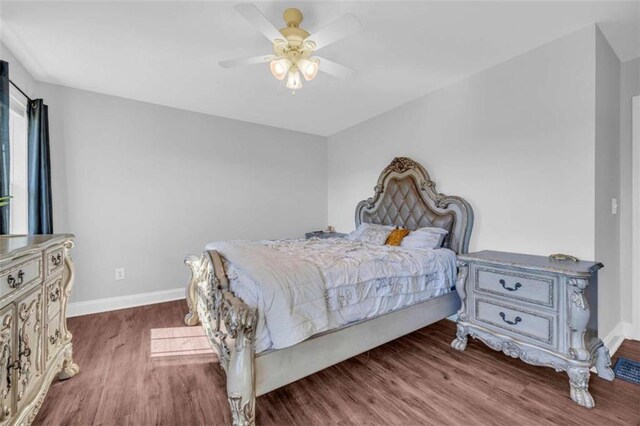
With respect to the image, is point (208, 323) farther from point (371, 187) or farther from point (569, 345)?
point (371, 187)

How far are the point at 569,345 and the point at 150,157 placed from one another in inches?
180

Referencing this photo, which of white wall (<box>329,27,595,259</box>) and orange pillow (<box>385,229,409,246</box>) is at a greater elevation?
white wall (<box>329,27,595,259</box>)

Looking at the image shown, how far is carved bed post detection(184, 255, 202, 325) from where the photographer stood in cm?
272

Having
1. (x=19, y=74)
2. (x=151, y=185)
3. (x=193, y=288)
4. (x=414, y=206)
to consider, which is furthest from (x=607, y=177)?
(x=19, y=74)

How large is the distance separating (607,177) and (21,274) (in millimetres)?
3993

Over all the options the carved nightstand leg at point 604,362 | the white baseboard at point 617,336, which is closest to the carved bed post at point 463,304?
the carved nightstand leg at point 604,362

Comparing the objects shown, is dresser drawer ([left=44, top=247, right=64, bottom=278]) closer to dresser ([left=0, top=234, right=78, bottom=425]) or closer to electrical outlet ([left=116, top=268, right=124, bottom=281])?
dresser ([left=0, top=234, right=78, bottom=425])

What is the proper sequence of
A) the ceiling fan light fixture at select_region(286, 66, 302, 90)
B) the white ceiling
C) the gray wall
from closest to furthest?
the white ceiling < the ceiling fan light fixture at select_region(286, 66, 302, 90) < the gray wall

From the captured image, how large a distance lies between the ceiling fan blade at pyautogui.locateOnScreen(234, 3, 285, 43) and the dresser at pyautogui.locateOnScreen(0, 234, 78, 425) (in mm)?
1634

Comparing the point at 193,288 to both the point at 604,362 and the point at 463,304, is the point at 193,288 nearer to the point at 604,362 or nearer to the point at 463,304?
the point at 463,304

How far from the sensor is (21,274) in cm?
135

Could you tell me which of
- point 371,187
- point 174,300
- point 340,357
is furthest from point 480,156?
point 174,300

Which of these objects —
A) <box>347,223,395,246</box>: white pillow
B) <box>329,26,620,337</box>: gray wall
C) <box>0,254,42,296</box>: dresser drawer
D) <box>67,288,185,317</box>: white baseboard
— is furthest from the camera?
<box>347,223,395,246</box>: white pillow

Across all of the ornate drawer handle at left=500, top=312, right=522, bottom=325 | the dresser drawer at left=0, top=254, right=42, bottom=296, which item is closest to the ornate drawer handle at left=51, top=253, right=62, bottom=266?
the dresser drawer at left=0, top=254, right=42, bottom=296
